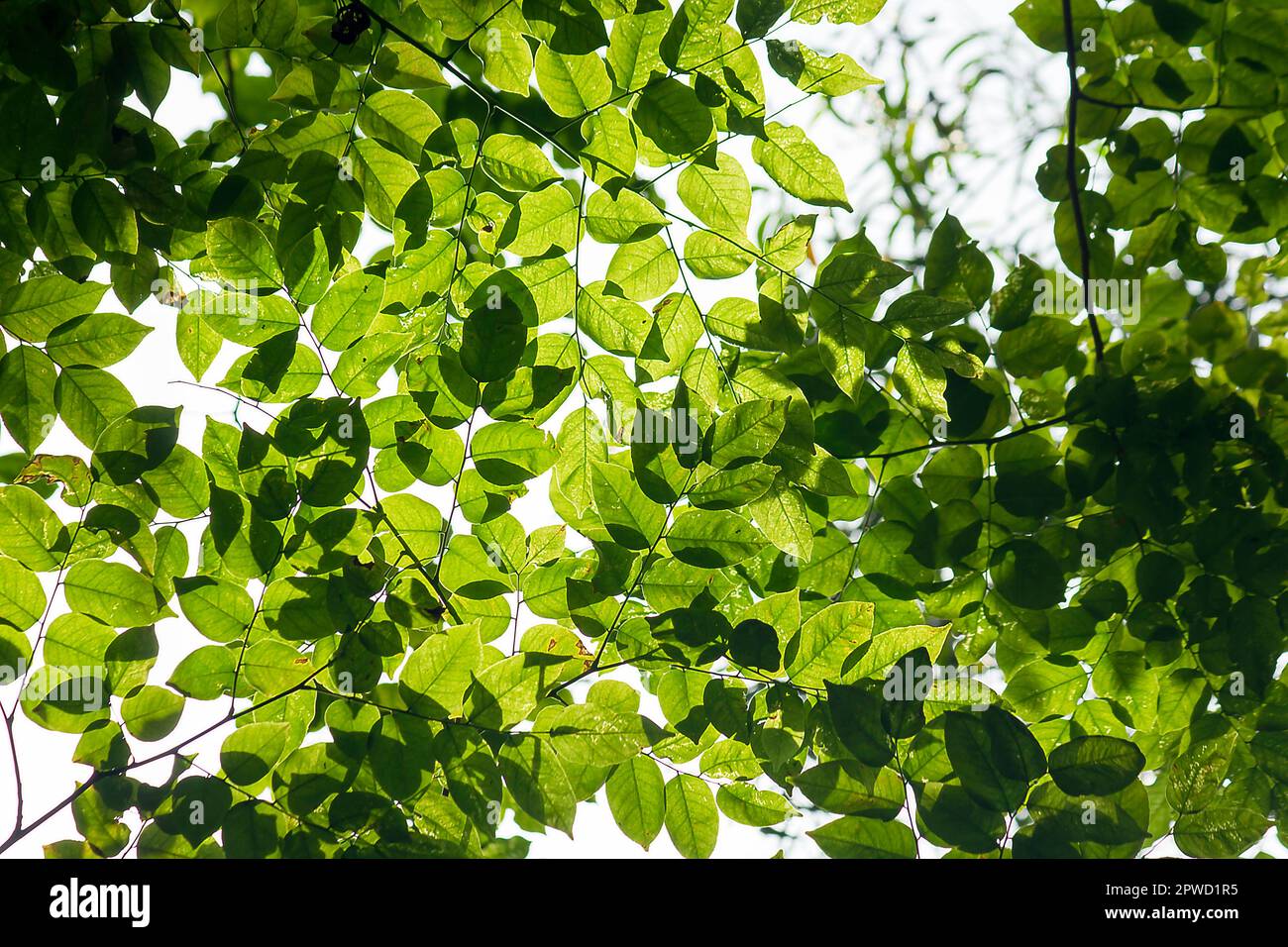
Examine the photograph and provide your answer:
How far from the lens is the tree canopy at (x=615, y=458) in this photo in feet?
3.86

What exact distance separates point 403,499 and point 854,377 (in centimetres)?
72

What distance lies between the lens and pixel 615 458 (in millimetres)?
1297

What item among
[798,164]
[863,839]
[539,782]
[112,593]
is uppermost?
[798,164]

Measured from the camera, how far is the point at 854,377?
1.26 metres

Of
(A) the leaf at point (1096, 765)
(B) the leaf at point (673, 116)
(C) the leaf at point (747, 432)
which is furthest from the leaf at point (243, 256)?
(A) the leaf at point (1096, 765)

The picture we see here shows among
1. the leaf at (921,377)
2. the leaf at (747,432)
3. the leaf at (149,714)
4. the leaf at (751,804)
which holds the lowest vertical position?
the leaf at (751,804)

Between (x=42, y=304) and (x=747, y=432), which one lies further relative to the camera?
(x=42, y=304)

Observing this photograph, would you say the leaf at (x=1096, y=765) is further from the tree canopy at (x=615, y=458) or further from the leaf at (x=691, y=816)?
the leaf at (x=691, y=816)

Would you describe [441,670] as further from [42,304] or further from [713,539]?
[42,304]

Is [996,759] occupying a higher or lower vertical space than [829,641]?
lower

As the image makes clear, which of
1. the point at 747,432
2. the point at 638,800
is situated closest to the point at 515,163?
the point at 747,432
